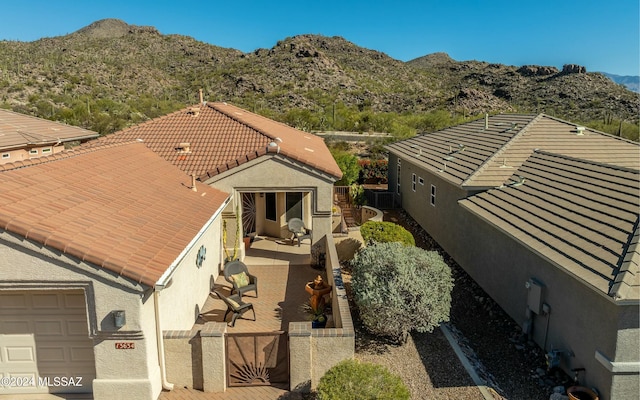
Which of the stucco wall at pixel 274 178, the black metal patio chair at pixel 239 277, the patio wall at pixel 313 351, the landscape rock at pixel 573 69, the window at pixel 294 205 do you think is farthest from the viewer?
the landscape rock at pixel 573 69

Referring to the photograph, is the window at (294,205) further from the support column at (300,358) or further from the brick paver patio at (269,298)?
the support column at (300,358)

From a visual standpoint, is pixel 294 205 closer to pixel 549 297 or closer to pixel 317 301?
pixel 317 301

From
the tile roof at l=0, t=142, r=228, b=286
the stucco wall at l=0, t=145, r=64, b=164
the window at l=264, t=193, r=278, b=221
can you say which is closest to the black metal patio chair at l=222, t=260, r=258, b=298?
the tile roof at l=0, t=142, r=228, b=286

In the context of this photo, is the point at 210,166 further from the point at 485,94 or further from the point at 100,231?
the point at 485,94

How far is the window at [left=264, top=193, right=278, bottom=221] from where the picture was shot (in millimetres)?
18734

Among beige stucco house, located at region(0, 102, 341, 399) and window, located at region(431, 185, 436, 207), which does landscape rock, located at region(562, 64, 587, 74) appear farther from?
beige stucco house, located at region(0, 102, 341, 399)

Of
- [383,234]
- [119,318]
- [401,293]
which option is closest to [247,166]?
[383,234]

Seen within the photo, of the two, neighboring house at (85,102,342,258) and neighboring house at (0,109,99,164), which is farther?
neighboring house at (0,109,99,164)

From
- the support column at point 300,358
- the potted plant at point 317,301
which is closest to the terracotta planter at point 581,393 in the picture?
→ the support column at point 300,358

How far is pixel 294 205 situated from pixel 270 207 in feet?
3.51

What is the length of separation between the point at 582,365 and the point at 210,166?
12.2 metres

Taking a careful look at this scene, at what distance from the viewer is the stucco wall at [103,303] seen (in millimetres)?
7449

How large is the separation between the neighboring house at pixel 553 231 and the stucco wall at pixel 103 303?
837cm

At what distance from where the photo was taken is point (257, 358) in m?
8.79
